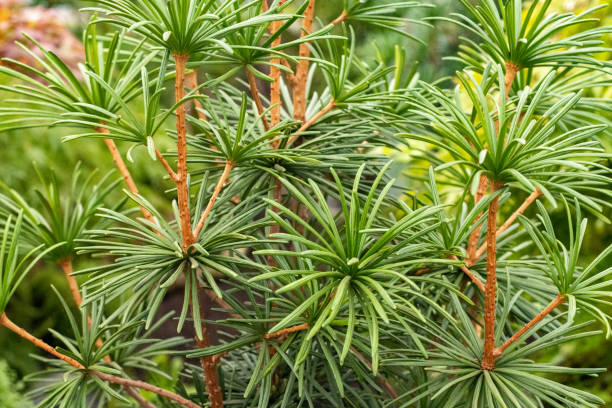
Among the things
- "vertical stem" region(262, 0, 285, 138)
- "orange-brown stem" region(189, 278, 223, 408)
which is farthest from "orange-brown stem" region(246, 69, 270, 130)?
"orange-brown stem" region(189, 278, 223, 408)

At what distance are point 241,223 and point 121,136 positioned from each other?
136mm

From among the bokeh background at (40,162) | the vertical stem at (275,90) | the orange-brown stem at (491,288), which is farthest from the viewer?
the bokeh background at (40,162)

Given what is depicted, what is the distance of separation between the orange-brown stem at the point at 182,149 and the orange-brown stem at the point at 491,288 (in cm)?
25

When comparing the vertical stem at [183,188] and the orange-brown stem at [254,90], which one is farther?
the orange-brown stem at [254,90]

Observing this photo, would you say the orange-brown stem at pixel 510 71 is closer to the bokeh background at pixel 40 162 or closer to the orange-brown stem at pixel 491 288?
the orange-brown stem at pixel 491 288

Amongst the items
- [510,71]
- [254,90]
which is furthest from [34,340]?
[510,71]

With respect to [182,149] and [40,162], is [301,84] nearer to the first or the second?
[182,149]

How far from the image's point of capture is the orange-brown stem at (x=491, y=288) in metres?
0.44

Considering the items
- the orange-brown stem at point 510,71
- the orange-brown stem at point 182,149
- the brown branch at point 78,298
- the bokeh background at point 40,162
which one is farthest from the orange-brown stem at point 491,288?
the bokeh background at point 40,162

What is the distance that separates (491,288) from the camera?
1.54 ft

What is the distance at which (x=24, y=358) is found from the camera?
1936 mm

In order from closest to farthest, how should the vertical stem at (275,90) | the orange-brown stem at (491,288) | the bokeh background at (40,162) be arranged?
the orange-brown stem at (491,288) < the vertical stem at (275,90) < the bokeh background at (40,162)

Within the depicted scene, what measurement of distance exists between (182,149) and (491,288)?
28cm

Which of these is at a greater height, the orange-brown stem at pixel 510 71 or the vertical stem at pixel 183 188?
the orange-brown stem at pixel 510 71
